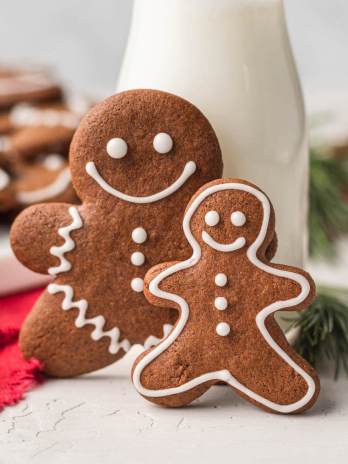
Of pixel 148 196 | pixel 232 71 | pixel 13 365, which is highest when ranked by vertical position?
pixel 232 71

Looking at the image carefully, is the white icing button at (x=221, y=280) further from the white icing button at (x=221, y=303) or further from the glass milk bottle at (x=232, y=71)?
the glass milk bottle at (x=232, y=71)

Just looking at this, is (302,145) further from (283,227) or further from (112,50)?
(112,50)

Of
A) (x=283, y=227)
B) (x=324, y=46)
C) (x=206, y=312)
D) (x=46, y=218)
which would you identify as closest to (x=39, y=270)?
(x=46, y=218)

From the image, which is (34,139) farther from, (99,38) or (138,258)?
(99,38)

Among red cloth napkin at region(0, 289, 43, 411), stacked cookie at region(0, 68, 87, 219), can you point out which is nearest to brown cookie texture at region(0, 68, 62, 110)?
stacked cookie at region(0, 68, 87, 219)

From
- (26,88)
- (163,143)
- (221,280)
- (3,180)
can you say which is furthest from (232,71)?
(26,88)

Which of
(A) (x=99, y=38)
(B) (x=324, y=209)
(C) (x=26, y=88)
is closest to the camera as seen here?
(B) (x=324, y=209)
